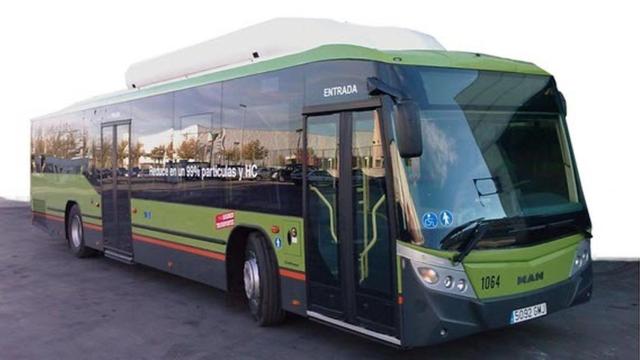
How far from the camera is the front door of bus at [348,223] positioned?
5504 millimetres

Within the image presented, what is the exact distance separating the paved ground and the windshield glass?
54.6 inches

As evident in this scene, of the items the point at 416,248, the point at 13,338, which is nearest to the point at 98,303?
the point at 13,338

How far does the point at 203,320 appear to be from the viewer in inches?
300

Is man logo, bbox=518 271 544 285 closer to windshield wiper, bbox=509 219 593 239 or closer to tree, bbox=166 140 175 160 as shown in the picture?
windshield wiper, bbox=509 219 593 239

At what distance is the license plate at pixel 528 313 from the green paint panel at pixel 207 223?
2.09 m

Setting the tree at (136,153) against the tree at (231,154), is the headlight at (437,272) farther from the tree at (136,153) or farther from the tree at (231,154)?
the tree at (136,153)

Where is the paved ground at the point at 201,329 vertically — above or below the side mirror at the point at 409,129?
below

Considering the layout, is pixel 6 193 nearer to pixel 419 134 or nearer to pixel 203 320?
pixel 203 320

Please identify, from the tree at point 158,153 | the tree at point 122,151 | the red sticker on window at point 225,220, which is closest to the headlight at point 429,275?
the red sticker on window at point 225,220

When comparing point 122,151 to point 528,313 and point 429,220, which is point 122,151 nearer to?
point 429,220

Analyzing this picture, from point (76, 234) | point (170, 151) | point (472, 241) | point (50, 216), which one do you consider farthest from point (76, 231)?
point (472, 241)

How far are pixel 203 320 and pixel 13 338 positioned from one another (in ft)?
6.66

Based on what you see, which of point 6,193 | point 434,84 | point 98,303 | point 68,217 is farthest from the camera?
point 6,193

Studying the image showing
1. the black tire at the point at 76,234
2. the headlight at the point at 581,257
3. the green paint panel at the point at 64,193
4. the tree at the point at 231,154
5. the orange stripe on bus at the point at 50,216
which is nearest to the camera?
the headlight at the point at 581,257
